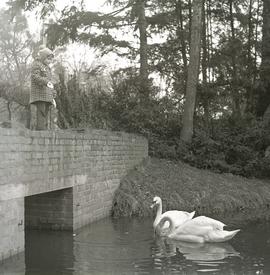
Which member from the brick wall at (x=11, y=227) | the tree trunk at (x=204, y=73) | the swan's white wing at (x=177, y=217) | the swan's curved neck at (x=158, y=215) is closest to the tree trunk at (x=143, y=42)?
the tree trunk at (x=204, y=73)

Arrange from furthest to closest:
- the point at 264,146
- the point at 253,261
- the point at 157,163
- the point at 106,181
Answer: the point at 264,146 < the point at 157,163 < the point at 106,181 < the point at 253,261

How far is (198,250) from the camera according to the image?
11.0 m

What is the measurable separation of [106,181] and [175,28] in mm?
11849

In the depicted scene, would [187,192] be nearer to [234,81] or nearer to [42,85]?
[42,85]

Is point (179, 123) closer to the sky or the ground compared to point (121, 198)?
closer to the sky

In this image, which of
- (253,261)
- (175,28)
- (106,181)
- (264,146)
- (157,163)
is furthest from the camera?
(175,28)

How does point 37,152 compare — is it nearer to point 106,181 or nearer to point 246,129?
point 106,181

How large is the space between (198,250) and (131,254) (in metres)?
1.57

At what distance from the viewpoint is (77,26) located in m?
23.1

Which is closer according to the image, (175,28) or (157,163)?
(157,163)

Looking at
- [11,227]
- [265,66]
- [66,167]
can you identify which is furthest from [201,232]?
[265,66]

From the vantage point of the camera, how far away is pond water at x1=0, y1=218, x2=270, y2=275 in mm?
9023

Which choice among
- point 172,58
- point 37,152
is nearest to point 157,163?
point 172,58

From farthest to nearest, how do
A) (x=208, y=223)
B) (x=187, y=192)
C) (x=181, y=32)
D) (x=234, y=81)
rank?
(x=181, y=32) < (x=234, y=81) < (x=187, y=192) < (x=208, y=223)
